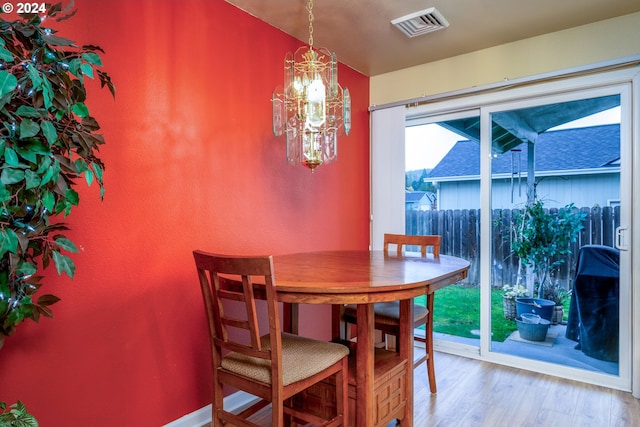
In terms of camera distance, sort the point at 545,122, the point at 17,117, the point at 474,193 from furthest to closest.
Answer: the point at 474,193 < the point at 545,122 < the point at 17,117

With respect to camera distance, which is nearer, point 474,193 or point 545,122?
point 545,122

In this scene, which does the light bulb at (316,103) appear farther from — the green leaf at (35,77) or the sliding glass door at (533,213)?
the sliding glass door at (533,213)

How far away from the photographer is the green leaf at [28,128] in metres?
0.97

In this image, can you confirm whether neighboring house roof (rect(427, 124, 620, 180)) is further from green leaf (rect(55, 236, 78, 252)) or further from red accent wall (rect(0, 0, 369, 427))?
green leaf (rect(55, 236, 78, 252))

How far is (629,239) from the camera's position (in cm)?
244

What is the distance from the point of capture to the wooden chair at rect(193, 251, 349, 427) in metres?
Result: 1.38

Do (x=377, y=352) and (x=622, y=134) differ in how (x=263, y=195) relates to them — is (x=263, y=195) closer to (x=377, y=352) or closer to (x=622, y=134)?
(x=377, y=352)

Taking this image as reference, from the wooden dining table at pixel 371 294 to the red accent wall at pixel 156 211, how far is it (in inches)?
20.9

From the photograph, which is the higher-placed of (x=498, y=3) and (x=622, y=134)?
(x=498, y=3)

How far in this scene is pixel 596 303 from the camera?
2637 mm

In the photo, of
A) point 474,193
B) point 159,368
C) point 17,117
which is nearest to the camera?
point 17,117

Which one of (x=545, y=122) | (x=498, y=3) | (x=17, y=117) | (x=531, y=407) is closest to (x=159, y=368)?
(x=17, y=117)

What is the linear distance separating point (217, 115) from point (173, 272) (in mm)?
926

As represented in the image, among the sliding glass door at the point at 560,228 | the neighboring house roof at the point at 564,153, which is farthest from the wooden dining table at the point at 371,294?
the neighboring house roof at the point at 564,153
